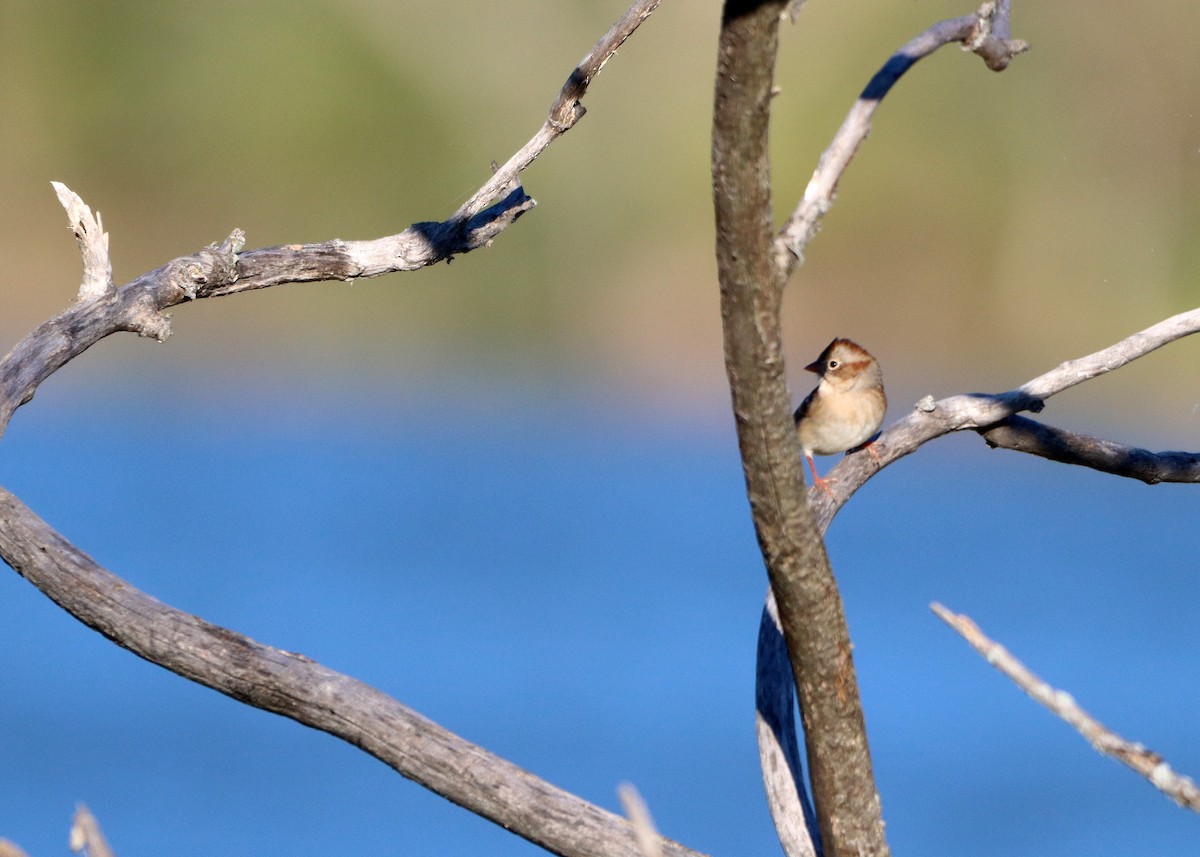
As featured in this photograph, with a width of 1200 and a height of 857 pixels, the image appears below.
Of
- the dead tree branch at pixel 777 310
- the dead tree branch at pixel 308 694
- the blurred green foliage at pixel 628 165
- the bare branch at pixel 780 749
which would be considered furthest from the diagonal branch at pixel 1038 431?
the blurred green foliage at pixel 628 165

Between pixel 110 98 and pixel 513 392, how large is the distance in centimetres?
540

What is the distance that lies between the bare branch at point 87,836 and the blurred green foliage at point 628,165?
11558mm

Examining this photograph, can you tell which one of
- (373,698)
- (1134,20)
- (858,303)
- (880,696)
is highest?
(1134,20)

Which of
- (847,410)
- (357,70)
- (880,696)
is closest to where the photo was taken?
(847,410)

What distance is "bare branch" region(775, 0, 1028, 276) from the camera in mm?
1692

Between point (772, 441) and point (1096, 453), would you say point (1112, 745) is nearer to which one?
point (772, 441)

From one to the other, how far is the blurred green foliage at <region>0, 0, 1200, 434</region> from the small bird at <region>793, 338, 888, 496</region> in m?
9.04

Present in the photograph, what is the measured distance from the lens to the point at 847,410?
3.54 meters

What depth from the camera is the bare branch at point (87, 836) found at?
4.42 feet

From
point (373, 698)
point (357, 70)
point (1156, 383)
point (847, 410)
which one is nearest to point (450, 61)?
point (357, 70)

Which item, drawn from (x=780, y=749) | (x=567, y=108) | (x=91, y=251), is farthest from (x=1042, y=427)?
(x=91, y=251)

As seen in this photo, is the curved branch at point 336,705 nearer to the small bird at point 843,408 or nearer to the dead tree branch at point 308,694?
the dead tree branch at point 308,694

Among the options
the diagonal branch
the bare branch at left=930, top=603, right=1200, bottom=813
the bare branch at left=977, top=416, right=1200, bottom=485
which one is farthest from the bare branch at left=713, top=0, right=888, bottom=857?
the bare branch at left=977, top=416, right=1200, bottom=485

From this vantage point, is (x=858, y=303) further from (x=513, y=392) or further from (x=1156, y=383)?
(x=513, y=392)
